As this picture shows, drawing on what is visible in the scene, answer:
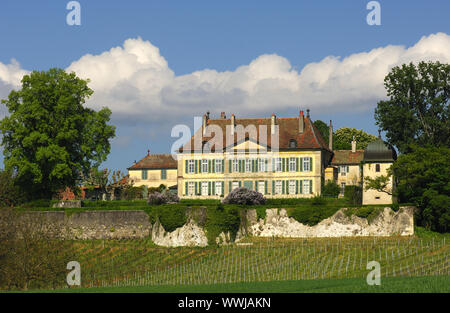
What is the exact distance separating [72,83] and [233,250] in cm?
2102

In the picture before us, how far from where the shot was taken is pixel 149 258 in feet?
154

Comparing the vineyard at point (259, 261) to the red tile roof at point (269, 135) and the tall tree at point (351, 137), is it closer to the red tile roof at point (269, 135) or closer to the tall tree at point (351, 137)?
the red tile roof at point (269, 135)

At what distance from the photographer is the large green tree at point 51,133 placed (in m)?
57.7

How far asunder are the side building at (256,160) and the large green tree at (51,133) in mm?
9675

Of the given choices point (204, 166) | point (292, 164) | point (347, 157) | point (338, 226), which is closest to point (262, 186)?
point (292, 164)

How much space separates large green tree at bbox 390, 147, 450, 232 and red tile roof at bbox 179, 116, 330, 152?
14859 millimetres

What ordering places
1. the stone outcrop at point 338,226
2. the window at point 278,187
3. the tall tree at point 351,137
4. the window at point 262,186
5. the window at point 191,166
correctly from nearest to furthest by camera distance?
1. the stone outcrop at point 338,226
2. the window at point 278,187
3. the window at point 262,186
4. the window at point 191,166
5. the tall tree at point 351,137

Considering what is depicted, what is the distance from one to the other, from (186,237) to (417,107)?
20426 millimetres

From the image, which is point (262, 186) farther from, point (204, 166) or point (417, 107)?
point (417, 107)

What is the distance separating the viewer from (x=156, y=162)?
83500 millimetres

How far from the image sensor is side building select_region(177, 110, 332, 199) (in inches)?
2601

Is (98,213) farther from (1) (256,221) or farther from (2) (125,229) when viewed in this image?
(1) (256,221)

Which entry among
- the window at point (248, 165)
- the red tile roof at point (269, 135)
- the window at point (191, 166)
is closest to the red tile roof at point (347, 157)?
the red tile roof at point (269, 135)
